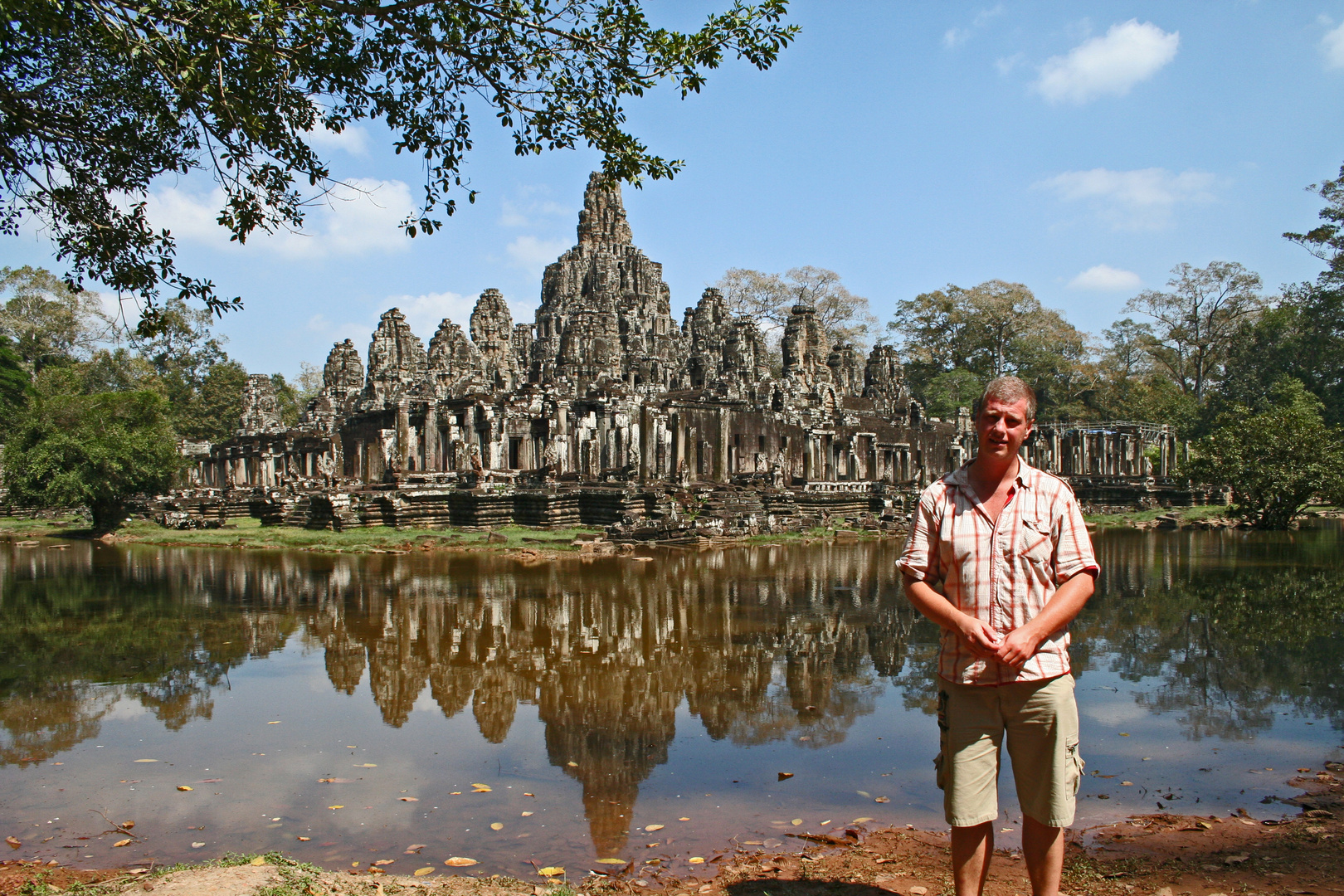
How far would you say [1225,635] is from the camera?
8.66 metres

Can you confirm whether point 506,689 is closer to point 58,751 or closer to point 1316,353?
point 58,751

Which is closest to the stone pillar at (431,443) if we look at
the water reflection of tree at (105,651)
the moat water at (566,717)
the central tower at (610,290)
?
the central tower at (610,290)

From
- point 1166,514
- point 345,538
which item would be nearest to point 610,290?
point 1166,514

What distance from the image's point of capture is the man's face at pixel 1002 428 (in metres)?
2.93

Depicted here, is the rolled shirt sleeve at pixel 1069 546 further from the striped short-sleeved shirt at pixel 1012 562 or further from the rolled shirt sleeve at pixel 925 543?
the rolled shirt sleeve at pixel 925 543

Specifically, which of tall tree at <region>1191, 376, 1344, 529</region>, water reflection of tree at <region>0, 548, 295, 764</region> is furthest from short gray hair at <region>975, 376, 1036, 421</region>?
tall tree at <region>1191, 376, 1344, 529</region>

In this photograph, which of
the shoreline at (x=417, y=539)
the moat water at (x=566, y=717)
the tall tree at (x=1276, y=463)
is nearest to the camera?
the moat water at (x=566, y=717)

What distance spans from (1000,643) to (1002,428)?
0.72m

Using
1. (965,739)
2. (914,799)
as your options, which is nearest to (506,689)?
(914,799)

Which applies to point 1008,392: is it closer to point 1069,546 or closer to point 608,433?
point 1069,546

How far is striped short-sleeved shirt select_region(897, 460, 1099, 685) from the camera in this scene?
9.50 feet

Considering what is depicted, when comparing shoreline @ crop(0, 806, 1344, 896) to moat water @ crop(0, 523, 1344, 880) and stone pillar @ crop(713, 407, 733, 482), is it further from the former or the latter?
stone pillar @ crop(713, 407, 733, 482)

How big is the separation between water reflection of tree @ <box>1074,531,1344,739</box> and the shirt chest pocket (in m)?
3.70

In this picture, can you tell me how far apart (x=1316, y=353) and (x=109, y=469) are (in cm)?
4903
